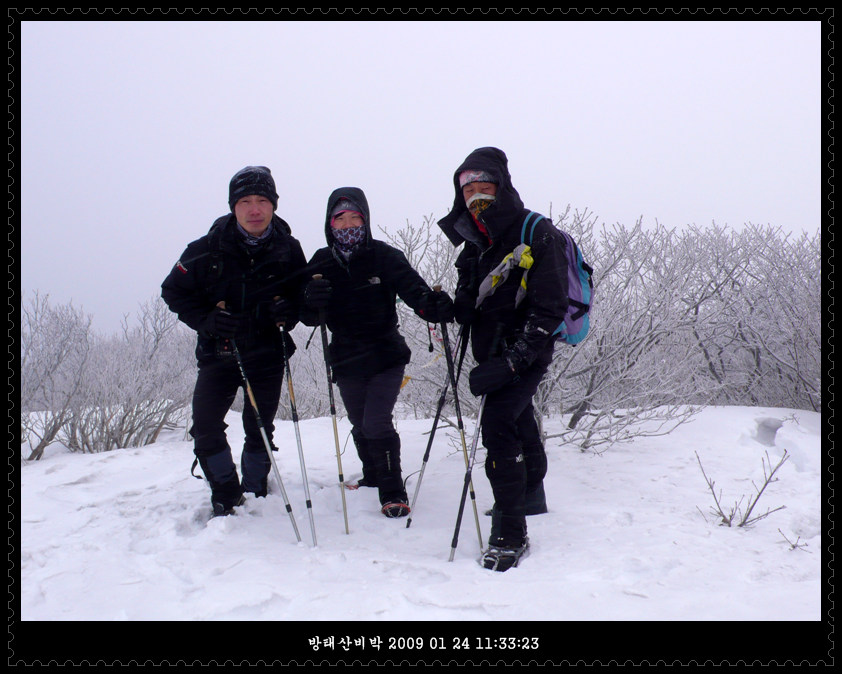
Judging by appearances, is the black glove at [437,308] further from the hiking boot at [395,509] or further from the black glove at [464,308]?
the hiking boot at [395,509]

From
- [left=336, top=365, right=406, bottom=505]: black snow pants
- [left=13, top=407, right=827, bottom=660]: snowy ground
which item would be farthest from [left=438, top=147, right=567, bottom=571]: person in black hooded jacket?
[left=336, top=365, right=406, bottom=505]: black snow pants

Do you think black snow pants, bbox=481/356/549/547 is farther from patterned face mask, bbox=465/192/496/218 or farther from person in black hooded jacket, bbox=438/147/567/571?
patterned face mask, bbox=465/192/496/218

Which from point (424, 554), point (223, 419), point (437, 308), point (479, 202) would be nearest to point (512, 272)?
point (479, 202)

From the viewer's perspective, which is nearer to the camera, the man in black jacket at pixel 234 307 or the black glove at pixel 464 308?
the black glove at pixel 464 308

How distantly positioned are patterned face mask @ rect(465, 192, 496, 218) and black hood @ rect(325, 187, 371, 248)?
2.75 ft

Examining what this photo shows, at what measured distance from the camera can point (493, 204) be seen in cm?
306

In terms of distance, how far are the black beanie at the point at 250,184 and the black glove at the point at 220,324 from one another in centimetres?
72

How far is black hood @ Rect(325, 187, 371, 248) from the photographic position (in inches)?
144

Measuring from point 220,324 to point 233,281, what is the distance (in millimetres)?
352

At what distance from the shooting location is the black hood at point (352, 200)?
3.66 meters

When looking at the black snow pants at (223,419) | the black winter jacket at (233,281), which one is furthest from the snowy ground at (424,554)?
the black winter jacket at (233,281)

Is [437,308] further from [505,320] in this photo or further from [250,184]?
[250,184]
